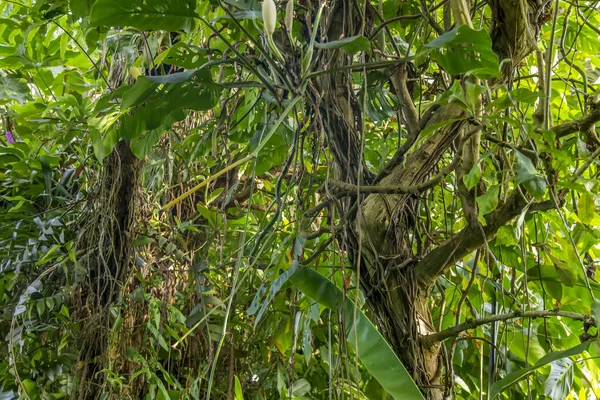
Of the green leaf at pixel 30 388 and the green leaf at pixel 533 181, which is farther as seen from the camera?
the green leaf at pixel 30 388

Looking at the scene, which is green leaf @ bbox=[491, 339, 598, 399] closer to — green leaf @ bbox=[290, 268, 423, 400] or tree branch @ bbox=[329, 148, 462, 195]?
green leaf @ bbox=[290, 268, 423, 400]

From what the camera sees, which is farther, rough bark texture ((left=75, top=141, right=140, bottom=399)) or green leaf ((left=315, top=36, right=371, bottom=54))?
rough bark texture ((left=75, top=141, right=140, bottom=399))

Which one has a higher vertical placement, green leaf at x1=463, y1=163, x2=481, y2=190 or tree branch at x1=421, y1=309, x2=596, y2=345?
green leaf at x1=463, y1=163, x2=481, y2=190

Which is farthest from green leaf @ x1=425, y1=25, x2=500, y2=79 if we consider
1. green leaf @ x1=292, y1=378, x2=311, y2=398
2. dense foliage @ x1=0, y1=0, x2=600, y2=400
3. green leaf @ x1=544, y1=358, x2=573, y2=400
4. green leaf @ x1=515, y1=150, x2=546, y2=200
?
green leaf @ x1=292, y1=378, x2=311, y2=398

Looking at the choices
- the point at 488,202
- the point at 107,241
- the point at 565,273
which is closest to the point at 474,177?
the point at 488,202

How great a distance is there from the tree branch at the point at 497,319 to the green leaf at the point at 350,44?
31cm

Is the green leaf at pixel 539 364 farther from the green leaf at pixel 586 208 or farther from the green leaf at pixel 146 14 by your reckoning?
the green leaf at pixel 146 14

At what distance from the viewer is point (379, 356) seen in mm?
521

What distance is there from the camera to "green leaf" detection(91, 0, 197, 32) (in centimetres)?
58

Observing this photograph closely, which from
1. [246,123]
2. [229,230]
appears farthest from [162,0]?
[229,230]

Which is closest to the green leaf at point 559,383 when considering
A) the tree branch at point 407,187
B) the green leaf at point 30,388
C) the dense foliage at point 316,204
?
the dense foliage at point 316,204

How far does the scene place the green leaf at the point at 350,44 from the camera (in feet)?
1.64

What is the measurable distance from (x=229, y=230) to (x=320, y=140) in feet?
1.73

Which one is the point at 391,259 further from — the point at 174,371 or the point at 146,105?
the point at 174,371
